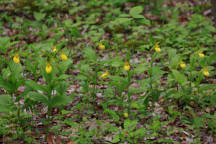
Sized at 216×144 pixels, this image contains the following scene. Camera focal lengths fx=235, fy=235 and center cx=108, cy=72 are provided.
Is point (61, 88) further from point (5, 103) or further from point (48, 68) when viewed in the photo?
point (5, 103)

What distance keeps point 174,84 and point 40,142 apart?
6.76 feet

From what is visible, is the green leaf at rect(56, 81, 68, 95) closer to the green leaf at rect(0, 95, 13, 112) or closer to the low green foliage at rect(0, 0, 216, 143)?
the low green foliage at rect(0, 0, 216, 143)

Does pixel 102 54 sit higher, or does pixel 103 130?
pixel 102 54

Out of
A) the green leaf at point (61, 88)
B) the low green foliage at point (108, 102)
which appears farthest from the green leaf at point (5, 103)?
the green leaf at point (61, 88)

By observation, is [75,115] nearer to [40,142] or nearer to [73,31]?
[40,142]

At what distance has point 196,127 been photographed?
2.63 meters

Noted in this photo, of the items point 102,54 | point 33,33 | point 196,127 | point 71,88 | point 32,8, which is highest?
point 32,8

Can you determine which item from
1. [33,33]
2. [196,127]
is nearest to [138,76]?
[196,127]

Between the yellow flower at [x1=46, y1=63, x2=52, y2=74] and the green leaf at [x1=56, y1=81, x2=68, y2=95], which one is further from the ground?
the yellow flower at [x1=46, y1=63, x2=52, y2=74]

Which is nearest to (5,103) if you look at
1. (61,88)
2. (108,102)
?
(61,88)

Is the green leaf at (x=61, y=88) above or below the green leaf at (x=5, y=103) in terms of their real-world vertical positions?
above

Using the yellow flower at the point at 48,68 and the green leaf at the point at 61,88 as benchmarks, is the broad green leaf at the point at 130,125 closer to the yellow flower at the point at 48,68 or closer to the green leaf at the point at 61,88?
the green leaf at the point at 61,88

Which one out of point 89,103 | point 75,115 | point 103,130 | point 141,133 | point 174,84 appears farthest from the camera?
point 174,84

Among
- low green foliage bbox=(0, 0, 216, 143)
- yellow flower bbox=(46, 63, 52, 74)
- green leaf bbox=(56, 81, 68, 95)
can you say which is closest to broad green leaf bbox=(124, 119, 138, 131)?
low green foliage bbox=(0, 0, 216, 143)
